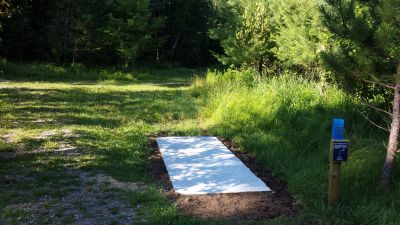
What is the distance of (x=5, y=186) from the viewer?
4.50 meters

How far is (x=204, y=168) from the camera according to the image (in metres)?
5.41

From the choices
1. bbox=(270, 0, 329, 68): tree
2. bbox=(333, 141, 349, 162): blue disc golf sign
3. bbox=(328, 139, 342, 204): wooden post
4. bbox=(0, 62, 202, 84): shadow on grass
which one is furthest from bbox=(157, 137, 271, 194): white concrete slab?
bbox=(0, 62, 202, 84): shadow on grass

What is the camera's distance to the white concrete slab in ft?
15.5

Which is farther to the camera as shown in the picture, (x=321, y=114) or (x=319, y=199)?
(x=321, y=114)

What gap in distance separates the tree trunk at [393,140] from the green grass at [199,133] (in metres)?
0.14

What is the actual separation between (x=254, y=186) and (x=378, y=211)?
1.38m

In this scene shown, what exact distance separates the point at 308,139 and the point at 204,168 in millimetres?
1528

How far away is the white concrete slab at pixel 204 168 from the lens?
→ 472 cm

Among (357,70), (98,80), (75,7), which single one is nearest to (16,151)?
(357,70)

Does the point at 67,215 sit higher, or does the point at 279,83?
the point at 279,83

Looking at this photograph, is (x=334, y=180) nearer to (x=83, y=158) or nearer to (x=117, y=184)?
(x=117, y=184)

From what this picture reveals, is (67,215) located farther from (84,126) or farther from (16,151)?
(84,126)

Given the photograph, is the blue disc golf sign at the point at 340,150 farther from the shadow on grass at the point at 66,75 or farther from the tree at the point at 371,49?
the shadow on grass at the point at 66,75

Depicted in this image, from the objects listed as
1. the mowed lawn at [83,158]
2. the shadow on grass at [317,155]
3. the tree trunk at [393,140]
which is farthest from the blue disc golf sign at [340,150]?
the mowed lawn at [83,158]
